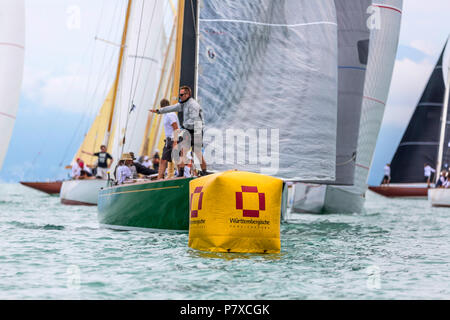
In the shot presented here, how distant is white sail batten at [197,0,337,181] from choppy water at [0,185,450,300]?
2.06m

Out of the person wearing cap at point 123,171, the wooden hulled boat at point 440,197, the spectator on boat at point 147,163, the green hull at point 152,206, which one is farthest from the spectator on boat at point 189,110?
the wooden hulled boat at point 440,197

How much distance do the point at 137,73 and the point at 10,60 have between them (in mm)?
3396

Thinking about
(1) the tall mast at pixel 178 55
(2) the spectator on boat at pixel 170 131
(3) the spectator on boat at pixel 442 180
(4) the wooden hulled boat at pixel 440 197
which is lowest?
(4) the wooden hulled boat at pixel 440 197

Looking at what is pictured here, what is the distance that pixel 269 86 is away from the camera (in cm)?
1408

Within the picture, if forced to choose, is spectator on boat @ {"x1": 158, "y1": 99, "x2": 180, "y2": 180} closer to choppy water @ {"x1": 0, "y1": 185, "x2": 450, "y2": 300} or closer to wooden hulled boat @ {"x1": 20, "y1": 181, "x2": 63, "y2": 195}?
choppy water @ {"x1": 0, "y1": 185, "x2": 450, "y2": 300}

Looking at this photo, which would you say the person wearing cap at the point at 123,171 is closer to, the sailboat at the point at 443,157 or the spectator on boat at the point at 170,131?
the spectator on boat at the point at 170,131

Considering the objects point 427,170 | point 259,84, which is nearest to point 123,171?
point 259,84

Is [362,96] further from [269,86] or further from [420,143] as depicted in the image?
[420,143]

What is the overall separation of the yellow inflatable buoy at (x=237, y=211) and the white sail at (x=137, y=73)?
6.30 meters

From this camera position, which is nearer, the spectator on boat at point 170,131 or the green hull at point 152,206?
the green hull at point 152,206

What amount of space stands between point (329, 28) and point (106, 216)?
6228mm

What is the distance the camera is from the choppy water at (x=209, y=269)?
22.0 feet
